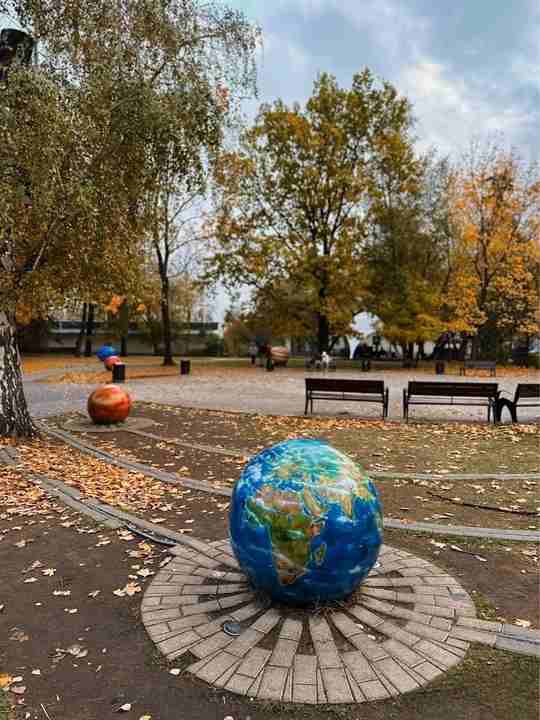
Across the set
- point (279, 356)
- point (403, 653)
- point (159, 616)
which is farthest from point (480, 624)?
point (279, 356)

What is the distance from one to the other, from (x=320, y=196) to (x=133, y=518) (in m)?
29.2

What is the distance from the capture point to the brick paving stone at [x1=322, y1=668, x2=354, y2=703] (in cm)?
288

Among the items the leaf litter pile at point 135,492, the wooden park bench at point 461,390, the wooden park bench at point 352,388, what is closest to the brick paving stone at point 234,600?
the leaf litter pile at point 135,492

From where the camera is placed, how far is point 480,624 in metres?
3.62

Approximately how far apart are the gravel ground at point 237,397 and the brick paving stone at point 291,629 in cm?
953

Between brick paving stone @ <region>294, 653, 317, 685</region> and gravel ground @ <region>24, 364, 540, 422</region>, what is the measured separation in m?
9.86

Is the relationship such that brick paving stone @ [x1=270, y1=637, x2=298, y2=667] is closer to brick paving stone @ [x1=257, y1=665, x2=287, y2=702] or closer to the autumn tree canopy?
brick paving stone @ [x1=257, y1=665, x2=287, y2=702]

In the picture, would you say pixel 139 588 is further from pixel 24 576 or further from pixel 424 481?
pixel 424 481

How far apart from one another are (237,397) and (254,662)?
14197 millimetres

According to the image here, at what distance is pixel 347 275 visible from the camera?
31.0 meters

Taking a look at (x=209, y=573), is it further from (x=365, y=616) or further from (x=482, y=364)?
(x=482, y=364)

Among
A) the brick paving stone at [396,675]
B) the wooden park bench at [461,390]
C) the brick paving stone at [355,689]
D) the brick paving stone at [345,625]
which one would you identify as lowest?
the brick paving stone at [355,689]

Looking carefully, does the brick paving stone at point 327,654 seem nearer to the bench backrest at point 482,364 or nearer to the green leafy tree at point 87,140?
→ the green leafy tree at point 87,140

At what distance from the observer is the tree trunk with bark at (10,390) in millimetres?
9523
